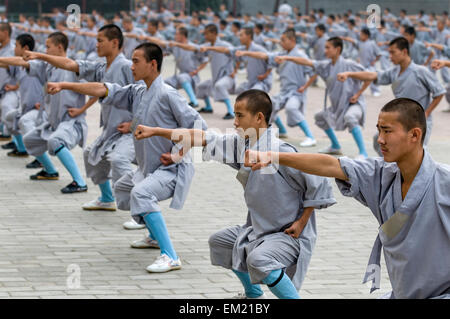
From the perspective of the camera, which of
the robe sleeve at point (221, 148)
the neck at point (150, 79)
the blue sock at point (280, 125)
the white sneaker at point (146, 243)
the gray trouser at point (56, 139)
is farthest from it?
the blue sock at point (280, 125)

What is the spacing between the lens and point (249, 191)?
5078 millimetres

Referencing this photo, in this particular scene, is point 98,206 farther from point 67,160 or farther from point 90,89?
point 90,89

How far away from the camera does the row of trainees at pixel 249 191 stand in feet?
12.8

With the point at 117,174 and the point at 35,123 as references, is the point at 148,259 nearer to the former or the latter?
the point at 117,174

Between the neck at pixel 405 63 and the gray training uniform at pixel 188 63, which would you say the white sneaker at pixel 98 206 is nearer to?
the neck at pixel 405 63

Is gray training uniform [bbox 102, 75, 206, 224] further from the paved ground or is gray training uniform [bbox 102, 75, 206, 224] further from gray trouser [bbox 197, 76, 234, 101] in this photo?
gray trouser [bbox 197, 76, 234, 101]

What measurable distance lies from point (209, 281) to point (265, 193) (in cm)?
114

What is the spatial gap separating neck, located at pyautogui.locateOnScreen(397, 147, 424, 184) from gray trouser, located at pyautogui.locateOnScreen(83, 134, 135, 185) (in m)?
3.77

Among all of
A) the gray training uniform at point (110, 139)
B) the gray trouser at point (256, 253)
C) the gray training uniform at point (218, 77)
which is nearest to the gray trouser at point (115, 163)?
the gray training uniform at point (110, 139)

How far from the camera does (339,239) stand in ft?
23.4

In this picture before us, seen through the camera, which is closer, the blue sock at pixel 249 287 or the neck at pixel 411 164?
the neck at pixel 411 164

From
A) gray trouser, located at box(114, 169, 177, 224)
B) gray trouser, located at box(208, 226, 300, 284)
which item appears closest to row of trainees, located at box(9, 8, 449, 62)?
gray trouser, located at box(114, 169, 177, 224)

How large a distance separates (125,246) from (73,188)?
2117mm

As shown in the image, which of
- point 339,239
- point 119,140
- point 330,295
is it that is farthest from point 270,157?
point 119,140
